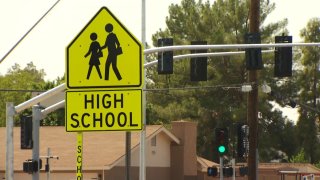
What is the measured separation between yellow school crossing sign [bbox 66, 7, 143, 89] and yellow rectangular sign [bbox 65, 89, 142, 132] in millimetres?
77

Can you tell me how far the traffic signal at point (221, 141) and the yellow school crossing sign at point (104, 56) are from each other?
26.1 metres

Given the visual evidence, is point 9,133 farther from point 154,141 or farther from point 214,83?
point 214,83

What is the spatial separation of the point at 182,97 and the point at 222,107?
371 cm

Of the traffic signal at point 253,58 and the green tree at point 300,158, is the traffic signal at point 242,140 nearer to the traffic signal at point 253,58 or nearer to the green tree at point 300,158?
the traffic signal at point 253,58

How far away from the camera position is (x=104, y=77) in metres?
8.77

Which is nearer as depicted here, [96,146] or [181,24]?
[96,146]

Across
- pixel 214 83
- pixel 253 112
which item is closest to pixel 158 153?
pixel 253 112

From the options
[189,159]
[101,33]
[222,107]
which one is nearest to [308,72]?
[222,107]

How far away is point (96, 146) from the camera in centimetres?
5153

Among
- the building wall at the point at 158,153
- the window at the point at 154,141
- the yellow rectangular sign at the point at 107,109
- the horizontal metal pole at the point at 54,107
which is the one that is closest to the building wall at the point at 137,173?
the building wall at the point at 158,153

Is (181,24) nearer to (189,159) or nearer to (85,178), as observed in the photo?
(189,159)

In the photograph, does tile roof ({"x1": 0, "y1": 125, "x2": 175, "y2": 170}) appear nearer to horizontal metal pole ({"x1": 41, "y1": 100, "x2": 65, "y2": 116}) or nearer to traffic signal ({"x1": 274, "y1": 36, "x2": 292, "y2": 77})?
traffic signal ({"x1": 274, "y1": 36, "x2": 292, "y2": 77})

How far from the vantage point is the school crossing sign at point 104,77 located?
873 centimetres

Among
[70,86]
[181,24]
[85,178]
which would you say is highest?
[181,24]
